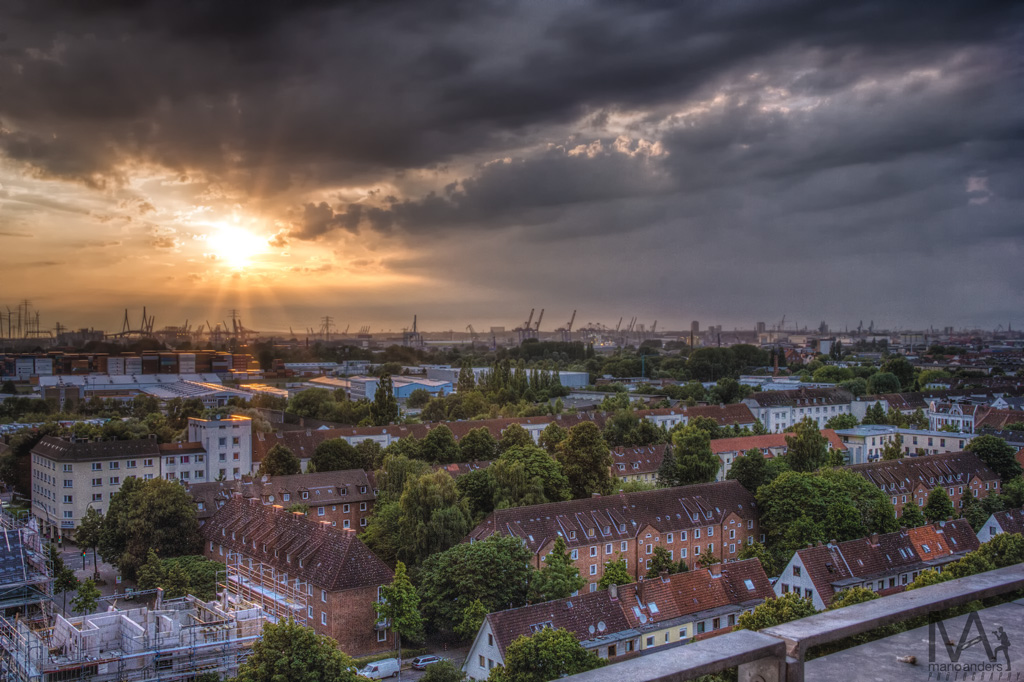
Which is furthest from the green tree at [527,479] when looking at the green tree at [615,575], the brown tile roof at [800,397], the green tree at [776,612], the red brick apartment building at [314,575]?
the brown tile roof at [800,397]

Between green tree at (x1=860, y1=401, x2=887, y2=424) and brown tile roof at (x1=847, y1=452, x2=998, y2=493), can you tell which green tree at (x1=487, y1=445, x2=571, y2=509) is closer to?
brown tile roof at (x1=847, y1=452, x2=998, y2=493)

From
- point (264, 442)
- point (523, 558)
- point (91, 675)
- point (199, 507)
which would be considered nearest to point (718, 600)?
point (523, 558)

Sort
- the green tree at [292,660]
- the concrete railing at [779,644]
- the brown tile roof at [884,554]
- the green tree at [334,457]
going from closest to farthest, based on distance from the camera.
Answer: the concrete railing at [779,644]
the green tree at [292,660]
the brown tile roof at [884,554]
the green tree at [334,457]

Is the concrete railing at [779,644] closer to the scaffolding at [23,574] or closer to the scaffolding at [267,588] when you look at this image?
the scaffolding at [267,588]

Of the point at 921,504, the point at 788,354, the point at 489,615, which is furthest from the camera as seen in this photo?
the point at 788,354

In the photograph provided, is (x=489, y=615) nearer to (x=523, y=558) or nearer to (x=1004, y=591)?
(x=523, y=558)

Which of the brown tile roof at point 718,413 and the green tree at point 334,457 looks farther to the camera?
the brown tile roof at point 718,413

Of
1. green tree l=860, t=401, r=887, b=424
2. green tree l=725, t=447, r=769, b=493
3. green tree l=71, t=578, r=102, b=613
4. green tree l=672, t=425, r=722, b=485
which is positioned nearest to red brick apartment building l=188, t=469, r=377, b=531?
green tree l=71, t=578, r=102, b=613
